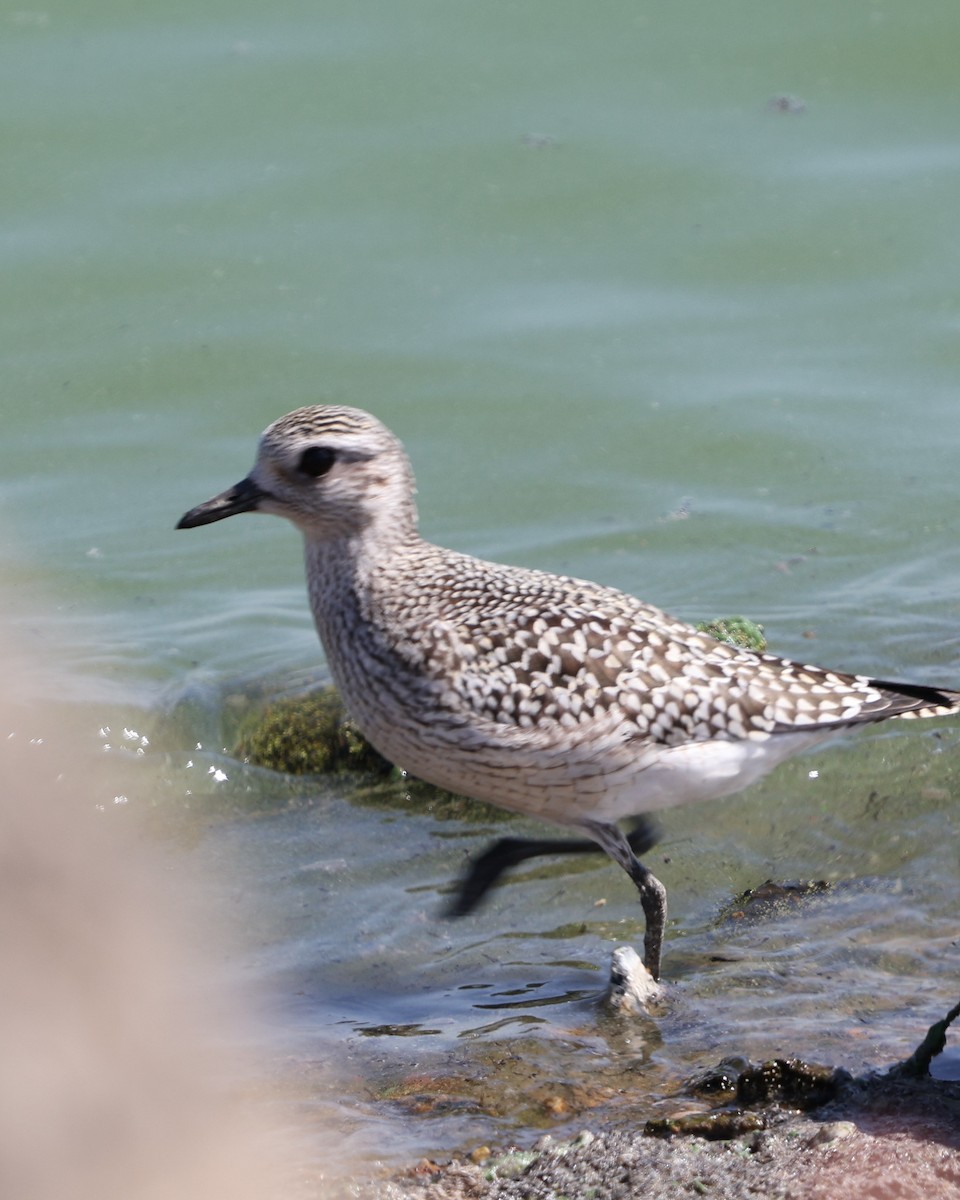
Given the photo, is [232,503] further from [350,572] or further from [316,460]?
[350,572]

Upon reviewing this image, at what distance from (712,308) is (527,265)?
1.37m

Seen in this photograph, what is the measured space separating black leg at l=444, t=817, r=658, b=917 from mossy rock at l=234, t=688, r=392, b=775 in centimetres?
123

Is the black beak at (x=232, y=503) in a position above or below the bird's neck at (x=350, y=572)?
above

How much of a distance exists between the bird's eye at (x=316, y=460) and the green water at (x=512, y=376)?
1450 millimetres

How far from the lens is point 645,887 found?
6.04 m

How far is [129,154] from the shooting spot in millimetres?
12453

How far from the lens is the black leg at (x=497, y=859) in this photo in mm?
6406

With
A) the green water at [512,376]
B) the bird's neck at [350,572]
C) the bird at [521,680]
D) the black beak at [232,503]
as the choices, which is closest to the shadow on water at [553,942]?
the green water at [512,376]

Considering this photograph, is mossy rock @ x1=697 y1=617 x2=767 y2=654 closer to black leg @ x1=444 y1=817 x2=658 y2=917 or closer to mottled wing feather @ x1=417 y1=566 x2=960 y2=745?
mottled wing feather @ x1=417 y1=566 x2=960 y2=745

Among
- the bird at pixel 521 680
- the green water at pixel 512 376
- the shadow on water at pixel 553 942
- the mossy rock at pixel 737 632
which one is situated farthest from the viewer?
the mossy rock at pixel 737 632

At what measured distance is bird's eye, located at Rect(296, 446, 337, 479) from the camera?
251 inches

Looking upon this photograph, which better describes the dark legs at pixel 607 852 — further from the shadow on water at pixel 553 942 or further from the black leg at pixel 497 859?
the shadow on water at pixel 553 942

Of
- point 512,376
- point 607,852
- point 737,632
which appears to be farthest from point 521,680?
point 512,376

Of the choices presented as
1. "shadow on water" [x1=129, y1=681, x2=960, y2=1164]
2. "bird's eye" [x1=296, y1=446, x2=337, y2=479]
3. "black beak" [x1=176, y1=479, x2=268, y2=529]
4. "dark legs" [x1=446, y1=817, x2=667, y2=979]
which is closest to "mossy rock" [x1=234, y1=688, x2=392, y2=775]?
"shadow on water" [x1=129, y1=681, x2=960, y2=1164]
